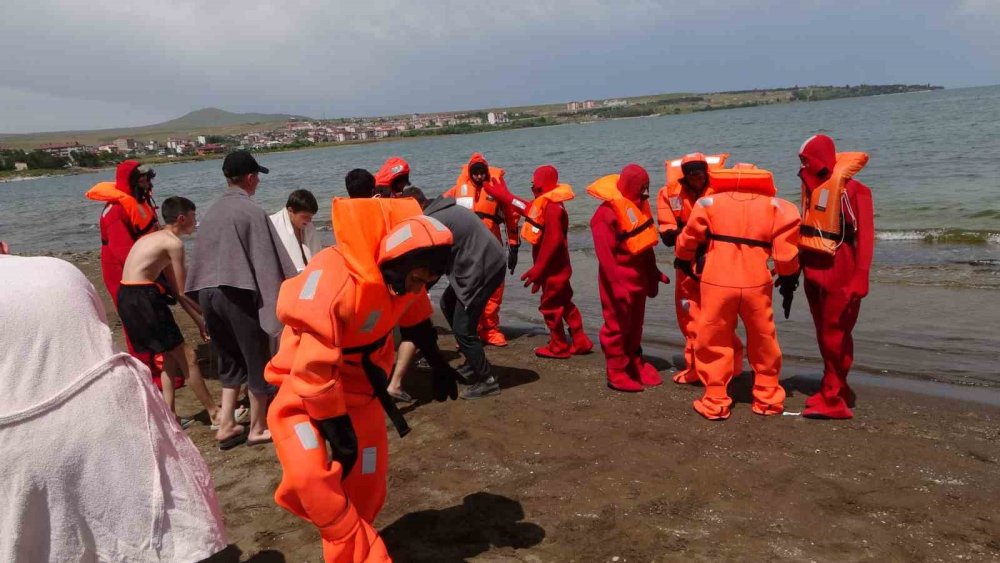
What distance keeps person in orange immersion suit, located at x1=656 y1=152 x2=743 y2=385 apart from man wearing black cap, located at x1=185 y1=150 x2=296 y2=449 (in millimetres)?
3459

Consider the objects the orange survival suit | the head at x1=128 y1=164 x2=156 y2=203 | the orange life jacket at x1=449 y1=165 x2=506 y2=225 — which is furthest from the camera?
the orange life jacket at x1=449 y1=165 x2=506 y2=225

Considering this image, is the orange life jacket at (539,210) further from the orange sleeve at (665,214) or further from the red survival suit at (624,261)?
the orange sleeve at (665,214)

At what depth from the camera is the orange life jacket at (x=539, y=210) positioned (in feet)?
23.5

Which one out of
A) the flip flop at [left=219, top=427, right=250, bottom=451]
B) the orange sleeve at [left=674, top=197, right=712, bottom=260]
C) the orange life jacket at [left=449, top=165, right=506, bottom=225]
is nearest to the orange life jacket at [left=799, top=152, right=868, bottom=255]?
the orange sleeve at [left=674, top=197, right=712, bottom=260]

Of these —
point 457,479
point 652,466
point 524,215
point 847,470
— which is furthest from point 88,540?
point 524,215

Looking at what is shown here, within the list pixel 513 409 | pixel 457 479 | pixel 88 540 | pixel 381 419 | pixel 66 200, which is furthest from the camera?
pixel 66 200

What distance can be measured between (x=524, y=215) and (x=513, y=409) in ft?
7.98

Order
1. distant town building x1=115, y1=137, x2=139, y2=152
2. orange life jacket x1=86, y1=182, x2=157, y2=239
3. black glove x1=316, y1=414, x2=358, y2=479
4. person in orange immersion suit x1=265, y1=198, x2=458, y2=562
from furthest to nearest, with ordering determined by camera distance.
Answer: distant town building x1=115, y1=137, x2=139, y2=152 < orange life jacket x1=86, y1=182, x2=157, y2=239 < black glove x1=316, y1=414, x2=358, y2=479 < person in orange immersion suit x1=265, y1=198, x2=458, y2=562

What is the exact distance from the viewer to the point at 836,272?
5.27 meters

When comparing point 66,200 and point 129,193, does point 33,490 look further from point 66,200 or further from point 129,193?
point 66,200

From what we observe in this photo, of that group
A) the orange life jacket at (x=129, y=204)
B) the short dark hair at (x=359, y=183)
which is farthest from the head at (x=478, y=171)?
the orange life jacket at (x=129, y=204)

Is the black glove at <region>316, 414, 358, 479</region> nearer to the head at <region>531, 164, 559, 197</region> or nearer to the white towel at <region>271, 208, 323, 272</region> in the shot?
the white towel at <region>271, 208, 323, 272</region>

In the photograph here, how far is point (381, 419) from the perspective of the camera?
3229 millimetres

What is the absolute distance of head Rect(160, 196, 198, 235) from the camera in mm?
5676
